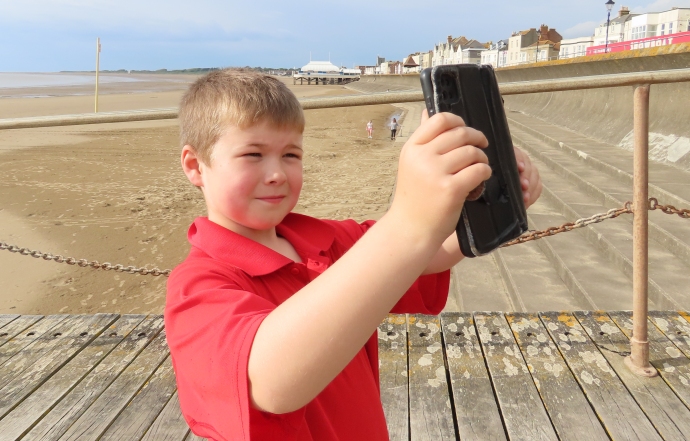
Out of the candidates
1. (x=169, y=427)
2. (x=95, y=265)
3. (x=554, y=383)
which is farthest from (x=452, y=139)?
(x=95, y=265)

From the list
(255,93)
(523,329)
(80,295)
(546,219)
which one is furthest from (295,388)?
(80,295)

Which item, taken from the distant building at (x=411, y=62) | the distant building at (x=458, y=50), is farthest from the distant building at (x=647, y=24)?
the distant building at (x=411, y=62)

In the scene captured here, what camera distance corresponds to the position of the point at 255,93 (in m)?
1.07

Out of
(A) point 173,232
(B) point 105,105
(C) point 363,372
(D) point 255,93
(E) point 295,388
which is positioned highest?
(B) point 105,105

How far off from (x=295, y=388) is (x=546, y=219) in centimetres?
589

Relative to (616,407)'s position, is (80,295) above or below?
below

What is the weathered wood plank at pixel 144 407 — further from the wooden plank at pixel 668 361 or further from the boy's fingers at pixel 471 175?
the wooden plank at pixel 668 361

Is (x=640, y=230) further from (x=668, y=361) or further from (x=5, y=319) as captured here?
(x=5, y=319)

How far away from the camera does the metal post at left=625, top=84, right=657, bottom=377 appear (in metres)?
2.31

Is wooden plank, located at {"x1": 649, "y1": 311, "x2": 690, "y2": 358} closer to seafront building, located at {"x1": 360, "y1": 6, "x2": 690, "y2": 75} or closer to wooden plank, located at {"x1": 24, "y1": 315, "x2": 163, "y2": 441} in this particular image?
wooden plank, located at {"x1": 24, "y1": 315, "x2": 163, "y2": 441}

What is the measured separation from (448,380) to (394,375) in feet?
0.77

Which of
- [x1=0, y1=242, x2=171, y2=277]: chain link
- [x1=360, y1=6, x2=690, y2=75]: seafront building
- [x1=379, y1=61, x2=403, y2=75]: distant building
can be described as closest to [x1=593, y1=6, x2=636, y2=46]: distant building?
[x1=360, y1=6, x2=690, y2=75]: seafront building

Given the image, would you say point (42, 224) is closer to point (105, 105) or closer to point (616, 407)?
point (616, 407)

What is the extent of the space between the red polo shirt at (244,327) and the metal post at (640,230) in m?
1.41
